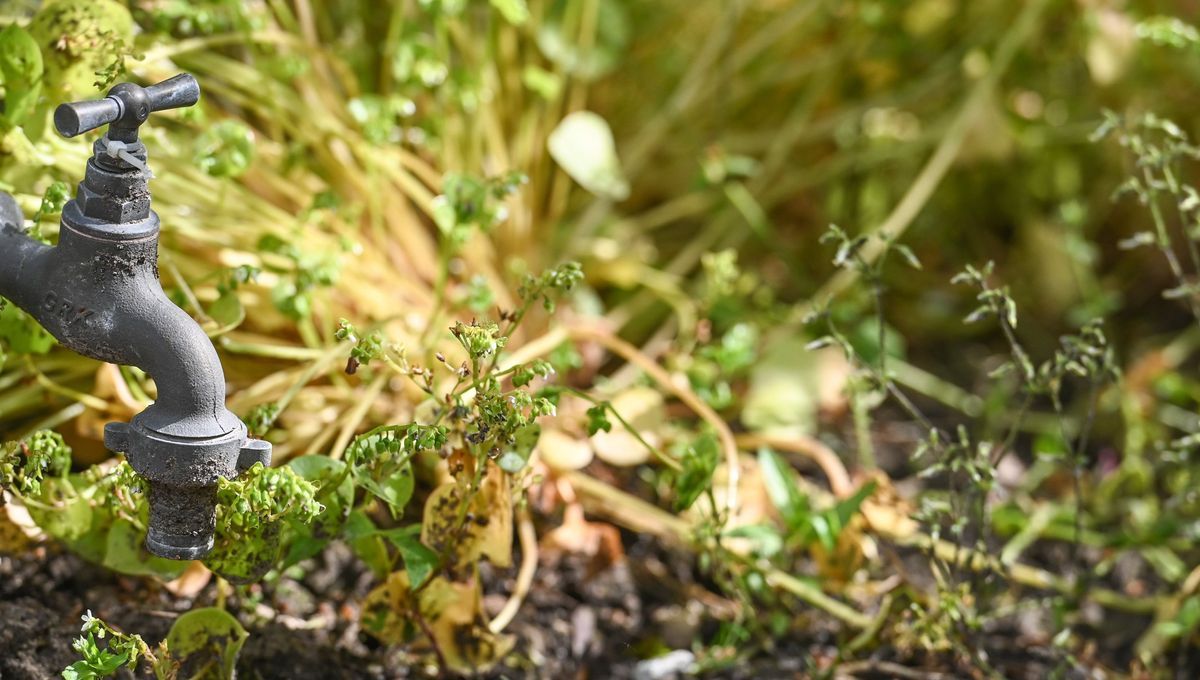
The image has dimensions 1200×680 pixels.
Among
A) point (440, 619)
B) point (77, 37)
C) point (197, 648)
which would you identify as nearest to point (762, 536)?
point (440, 619)

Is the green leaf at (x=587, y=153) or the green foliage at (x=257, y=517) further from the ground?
the green leaf at (x=587, y=153)

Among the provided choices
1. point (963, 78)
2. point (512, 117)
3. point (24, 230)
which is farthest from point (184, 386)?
point (963, 78)

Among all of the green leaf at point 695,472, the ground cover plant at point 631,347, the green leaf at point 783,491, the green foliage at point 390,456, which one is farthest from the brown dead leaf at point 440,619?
the green leaf at point 783,491

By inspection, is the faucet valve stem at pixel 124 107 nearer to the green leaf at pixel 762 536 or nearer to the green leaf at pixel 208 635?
the green leaf at pixel 208 635

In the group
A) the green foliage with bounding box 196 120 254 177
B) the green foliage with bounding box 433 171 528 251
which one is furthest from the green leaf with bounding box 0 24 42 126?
the green foliage with bounding box 433 171 528 251

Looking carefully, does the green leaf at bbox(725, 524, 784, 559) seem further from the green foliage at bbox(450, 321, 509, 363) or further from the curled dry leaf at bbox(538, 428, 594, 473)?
the green foliage at bbox(450, 321, 509, 363)

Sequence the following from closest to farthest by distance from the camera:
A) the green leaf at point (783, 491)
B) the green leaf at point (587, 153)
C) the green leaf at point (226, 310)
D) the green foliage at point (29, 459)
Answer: the green foliage at point (29, 459) → the green leaf at point (226, 310) → the green leaf at point (783, 491) → the green leaf at point (587, 153)

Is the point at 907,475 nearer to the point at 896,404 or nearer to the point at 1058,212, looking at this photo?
the point at 896,404

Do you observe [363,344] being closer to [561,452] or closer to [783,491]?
[561,452]
